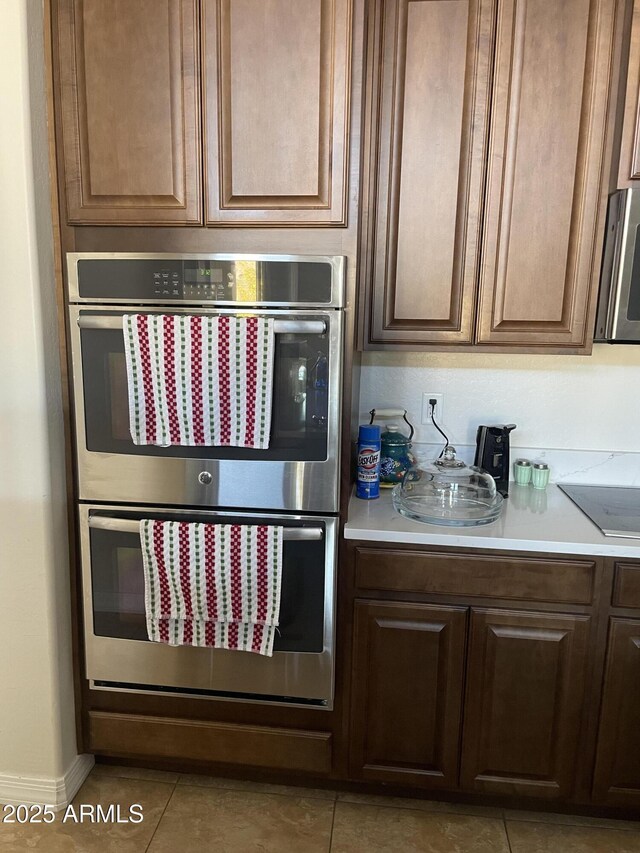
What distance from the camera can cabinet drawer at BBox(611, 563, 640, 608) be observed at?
5.18 ft

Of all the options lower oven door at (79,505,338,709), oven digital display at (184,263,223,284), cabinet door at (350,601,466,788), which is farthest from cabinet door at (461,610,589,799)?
oven digital display at (184,263,223,284)

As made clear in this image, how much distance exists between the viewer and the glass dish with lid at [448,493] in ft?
5.73

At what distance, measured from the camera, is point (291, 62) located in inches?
59.1

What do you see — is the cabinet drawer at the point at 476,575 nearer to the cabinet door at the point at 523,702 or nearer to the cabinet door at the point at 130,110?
the cabinet door at the point at 523,702

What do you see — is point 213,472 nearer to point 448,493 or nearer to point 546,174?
point 448,493

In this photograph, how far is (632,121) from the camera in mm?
1643

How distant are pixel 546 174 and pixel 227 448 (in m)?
1.16

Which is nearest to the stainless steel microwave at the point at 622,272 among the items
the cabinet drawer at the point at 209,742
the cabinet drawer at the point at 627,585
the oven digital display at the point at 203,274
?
the cabinet drawer at the point at 627,585

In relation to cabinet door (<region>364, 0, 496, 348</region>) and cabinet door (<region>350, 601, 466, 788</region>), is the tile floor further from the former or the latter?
cabinet door (<region>364, 0, 496, 348</region>)

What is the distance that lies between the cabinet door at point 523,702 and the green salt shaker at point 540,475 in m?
0.55

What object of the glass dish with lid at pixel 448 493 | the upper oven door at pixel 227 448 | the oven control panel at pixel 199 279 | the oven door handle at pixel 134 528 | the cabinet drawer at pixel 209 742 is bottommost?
the cabinet drawer at pixel 209 742

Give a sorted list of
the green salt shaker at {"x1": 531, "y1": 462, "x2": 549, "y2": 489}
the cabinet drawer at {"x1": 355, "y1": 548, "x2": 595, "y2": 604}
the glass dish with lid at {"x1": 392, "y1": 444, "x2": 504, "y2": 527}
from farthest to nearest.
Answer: the green salt shaker at {"x1": 531, "y1": 462, "x2": 549, "y2": 489} < the glass dish with lid at {"x1": 392, "y1": 444, "x2": 504, "y2": 527} < the cabinet drawer at {"x1": 355, "y1": 548, "x2": 595, "y2": 604}

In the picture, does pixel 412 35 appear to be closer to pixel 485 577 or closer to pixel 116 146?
pixel 116 146

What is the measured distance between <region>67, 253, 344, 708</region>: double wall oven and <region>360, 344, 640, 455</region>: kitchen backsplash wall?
0.60 m
